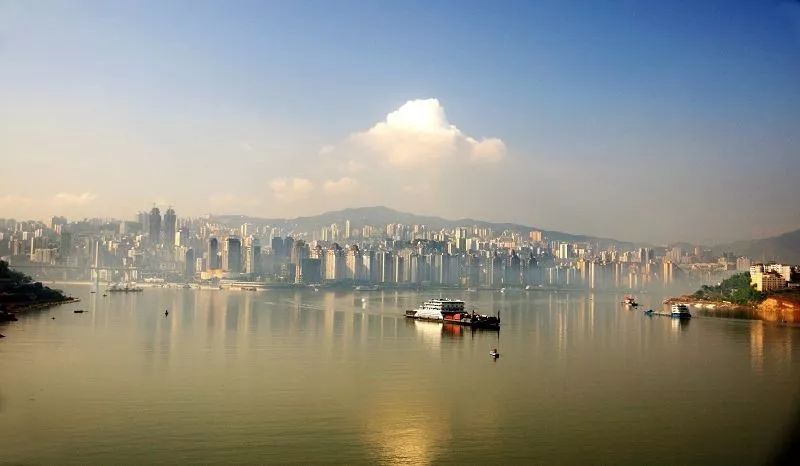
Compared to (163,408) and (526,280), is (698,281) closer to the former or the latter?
(526,280)

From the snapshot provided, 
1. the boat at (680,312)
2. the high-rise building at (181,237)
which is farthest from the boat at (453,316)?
the high-rise building at (181,237)

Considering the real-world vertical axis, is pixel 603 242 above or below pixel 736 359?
above

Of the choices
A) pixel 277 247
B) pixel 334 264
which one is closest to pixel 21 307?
pixel 334 264

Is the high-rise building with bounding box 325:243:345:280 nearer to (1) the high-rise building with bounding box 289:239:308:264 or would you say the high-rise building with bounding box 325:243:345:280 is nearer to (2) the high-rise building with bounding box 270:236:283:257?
(1) the high-rise building with bounding box 289:239:308:264

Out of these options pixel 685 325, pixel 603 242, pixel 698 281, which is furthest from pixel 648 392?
pixel 603 242

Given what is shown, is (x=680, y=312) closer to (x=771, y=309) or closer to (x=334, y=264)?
(x=771, y=309)

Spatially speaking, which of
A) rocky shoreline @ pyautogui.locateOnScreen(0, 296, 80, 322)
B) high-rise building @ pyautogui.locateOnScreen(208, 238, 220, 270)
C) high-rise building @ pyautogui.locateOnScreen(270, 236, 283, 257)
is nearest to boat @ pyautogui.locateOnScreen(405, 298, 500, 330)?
rocky shoreline @ pyautogui.locateOnScreen(0, 296, 80, 322)
